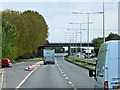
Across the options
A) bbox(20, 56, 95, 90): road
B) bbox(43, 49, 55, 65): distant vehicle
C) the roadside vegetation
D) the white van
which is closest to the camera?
the white van

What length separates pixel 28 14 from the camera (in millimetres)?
111000

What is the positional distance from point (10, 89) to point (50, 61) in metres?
66.9

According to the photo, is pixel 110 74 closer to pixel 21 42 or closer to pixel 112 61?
pixel 112 61

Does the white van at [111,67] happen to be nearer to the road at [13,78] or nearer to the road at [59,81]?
the road at [59,81]

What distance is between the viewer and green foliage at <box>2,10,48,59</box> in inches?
3984

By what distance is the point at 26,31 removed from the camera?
101688 mm

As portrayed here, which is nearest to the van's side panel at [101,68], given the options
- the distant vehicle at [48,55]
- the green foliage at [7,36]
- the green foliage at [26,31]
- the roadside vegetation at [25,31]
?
the green foliage at [7,36]

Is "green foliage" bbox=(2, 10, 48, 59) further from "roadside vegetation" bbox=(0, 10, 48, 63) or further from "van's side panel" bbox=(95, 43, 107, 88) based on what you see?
"van's side panel" bbox=(95, 43, 107, 88)

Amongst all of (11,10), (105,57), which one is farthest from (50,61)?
(105,57)

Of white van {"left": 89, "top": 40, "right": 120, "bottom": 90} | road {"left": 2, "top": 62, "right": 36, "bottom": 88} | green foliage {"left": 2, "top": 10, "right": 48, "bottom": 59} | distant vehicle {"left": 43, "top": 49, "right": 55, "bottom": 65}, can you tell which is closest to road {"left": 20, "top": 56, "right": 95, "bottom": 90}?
road {"left": 2, "top": 62, "right": 36, "bottom": 88}

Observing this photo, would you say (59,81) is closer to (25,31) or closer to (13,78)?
(13,78)

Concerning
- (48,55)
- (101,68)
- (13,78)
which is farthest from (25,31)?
(101,68)

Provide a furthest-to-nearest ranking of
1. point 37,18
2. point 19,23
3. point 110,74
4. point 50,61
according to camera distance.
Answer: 1. point 37,18
2. point 19,23
3. point 50,61
4. point 110,74

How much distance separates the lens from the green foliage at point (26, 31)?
3984 inches
